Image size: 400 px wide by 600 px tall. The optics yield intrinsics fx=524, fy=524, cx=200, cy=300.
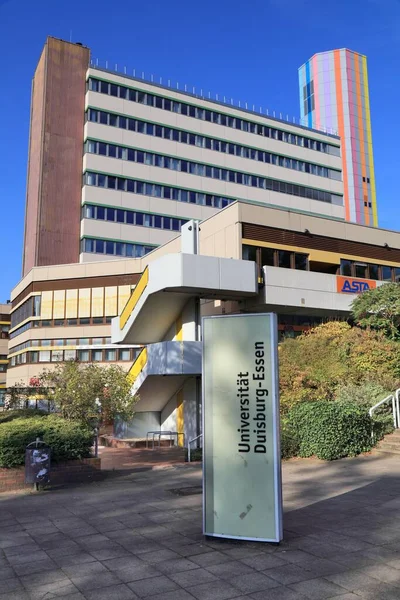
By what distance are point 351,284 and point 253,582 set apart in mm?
22444

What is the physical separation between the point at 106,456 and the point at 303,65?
10192 centimetres

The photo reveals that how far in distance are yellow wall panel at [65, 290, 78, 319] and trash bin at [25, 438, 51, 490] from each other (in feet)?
111

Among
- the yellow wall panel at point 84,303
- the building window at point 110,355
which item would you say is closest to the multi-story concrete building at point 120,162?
the yellow wall panel at point 84,303

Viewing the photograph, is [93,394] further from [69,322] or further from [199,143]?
[199,143]

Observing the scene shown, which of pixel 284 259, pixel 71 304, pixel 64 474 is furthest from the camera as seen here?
pixel 71 304

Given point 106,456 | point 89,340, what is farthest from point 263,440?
point 89,340

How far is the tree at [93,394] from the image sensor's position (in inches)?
620

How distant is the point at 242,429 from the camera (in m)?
6.87

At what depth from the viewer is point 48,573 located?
5.64 metres

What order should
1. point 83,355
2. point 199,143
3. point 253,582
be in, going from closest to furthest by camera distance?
point 253,582
point 83,355
point 199,143

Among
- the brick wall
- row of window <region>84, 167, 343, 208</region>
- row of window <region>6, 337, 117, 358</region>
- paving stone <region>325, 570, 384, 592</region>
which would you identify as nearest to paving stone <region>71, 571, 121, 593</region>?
paving stone <region>325, 570, 384, 592</region>

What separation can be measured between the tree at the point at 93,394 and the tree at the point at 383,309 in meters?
9.91

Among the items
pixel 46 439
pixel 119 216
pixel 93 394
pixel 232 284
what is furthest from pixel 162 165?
pixel 46 439

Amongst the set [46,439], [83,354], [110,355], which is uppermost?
[83,354]
